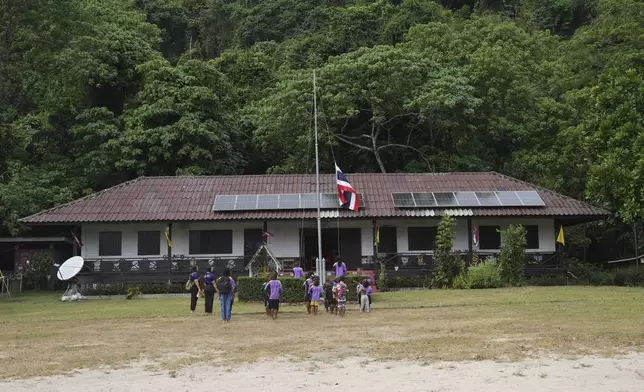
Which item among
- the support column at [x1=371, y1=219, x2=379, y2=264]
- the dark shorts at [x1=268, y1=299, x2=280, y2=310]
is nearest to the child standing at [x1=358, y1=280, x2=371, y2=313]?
the dark shorts at [x1=268, y1=299, x2=280, y2=310]

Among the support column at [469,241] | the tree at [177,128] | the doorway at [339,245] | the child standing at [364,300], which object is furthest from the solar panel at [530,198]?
the tree at [177,128]

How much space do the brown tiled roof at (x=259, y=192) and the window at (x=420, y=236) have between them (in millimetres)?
1625

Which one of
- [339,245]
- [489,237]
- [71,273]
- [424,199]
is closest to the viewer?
[71,273]

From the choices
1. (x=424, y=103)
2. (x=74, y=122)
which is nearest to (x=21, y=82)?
(x=74, y=122)

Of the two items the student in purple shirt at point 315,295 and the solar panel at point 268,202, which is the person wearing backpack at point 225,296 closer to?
the student in purple shirt at point 315,295

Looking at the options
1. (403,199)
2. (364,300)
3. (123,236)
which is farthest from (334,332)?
(123,236)

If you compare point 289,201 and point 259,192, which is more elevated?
point 259,192

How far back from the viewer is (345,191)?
26531 mm

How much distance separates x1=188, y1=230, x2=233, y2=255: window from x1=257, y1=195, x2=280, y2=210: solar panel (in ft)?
6.65

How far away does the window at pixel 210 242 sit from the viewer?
107ft

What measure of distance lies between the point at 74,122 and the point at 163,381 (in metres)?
34.8

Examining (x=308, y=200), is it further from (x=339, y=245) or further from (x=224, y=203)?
(x=224, y=203)

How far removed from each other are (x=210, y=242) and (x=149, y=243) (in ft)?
8.89

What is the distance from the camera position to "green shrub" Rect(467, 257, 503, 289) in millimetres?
27203
